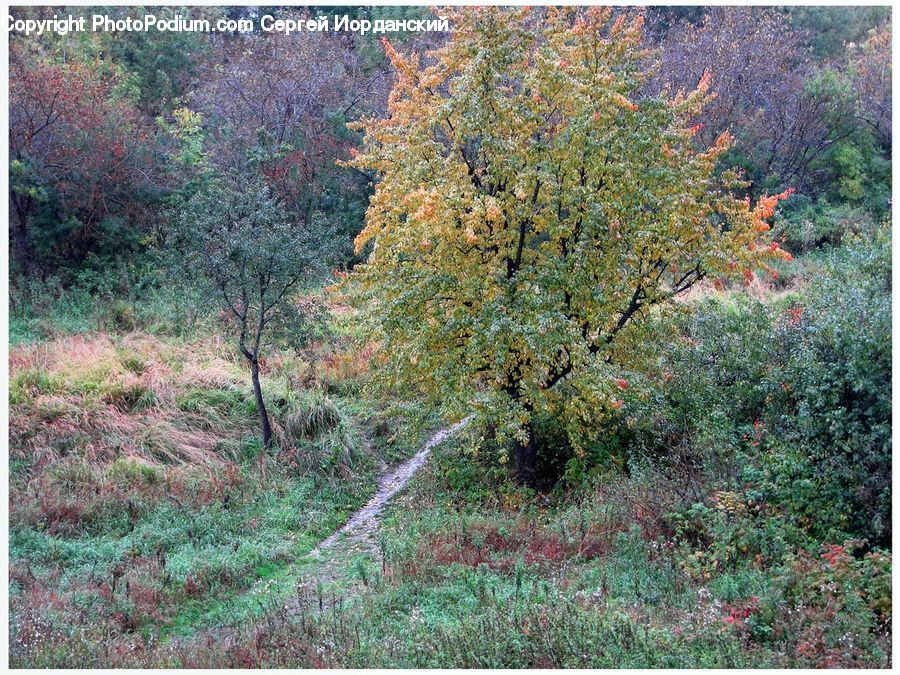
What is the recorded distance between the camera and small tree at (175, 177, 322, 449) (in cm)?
1202

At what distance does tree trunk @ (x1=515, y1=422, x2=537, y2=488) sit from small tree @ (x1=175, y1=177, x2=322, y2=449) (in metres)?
4.24

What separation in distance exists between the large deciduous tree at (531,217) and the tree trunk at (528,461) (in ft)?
2.89

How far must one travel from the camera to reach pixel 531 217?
1020cm

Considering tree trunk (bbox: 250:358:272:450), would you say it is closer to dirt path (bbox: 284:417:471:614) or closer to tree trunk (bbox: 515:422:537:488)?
dirt path (bbox: 284:417:471:614)

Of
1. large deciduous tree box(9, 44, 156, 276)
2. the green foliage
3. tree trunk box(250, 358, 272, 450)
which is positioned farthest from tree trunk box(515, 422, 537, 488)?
large deciduous tree box(9, 44, 156, 276)

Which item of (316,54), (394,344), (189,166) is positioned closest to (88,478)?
(394,344)

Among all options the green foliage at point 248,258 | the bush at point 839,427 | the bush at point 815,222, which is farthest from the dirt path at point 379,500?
the bush at point 815,222

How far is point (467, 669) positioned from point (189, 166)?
18.6 m

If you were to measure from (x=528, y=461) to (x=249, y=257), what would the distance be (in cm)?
547

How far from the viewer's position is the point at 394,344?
438 inches

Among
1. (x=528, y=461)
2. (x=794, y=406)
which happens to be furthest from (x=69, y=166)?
(x=794, y=406)

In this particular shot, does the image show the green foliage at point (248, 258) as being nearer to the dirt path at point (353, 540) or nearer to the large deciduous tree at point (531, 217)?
the large deciduous tree at point (531, 217)

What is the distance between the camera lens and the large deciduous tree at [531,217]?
9.77 metres

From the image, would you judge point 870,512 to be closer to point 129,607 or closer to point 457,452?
point 457,452
